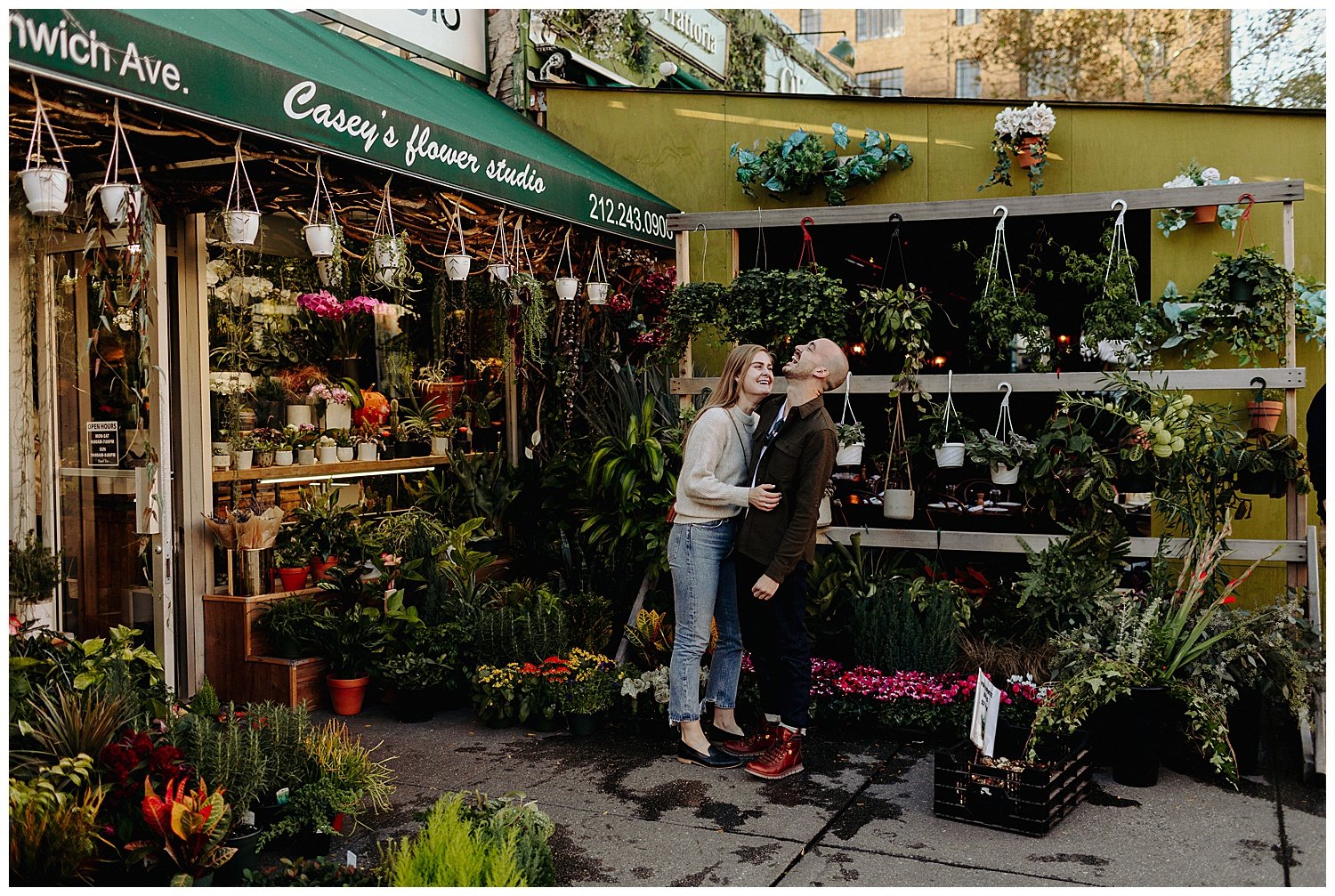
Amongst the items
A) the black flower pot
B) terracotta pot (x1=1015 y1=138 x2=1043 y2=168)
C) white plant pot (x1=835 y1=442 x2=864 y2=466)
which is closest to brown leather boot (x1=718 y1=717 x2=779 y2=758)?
the black flower pot

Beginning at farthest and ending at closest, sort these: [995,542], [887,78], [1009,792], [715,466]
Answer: [887,78]
[995,542]
[715,466]
[1009,792]

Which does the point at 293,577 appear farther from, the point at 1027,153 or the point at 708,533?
the point at 1027,153

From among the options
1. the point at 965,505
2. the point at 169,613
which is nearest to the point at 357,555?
the point at 169,613

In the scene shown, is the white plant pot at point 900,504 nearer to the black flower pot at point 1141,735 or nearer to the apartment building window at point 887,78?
the black flower pot at point 1141,735

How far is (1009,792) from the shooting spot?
4.07 metres

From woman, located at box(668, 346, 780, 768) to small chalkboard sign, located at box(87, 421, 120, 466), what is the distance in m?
2.85

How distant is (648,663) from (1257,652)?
2860 millimetres

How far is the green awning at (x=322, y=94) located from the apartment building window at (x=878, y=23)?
35.1 meters

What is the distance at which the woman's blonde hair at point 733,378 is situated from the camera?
4879 millimetres

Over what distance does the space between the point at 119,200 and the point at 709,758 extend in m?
3.30

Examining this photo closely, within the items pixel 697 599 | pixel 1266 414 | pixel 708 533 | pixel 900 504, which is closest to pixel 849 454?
pixel 900 504

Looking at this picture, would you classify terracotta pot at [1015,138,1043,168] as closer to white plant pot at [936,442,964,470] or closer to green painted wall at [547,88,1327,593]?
green painted wall at [547,88,1327,593]

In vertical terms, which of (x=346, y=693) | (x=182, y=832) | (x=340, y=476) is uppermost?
(x=340, y=476)

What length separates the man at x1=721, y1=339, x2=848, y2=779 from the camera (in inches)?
184
